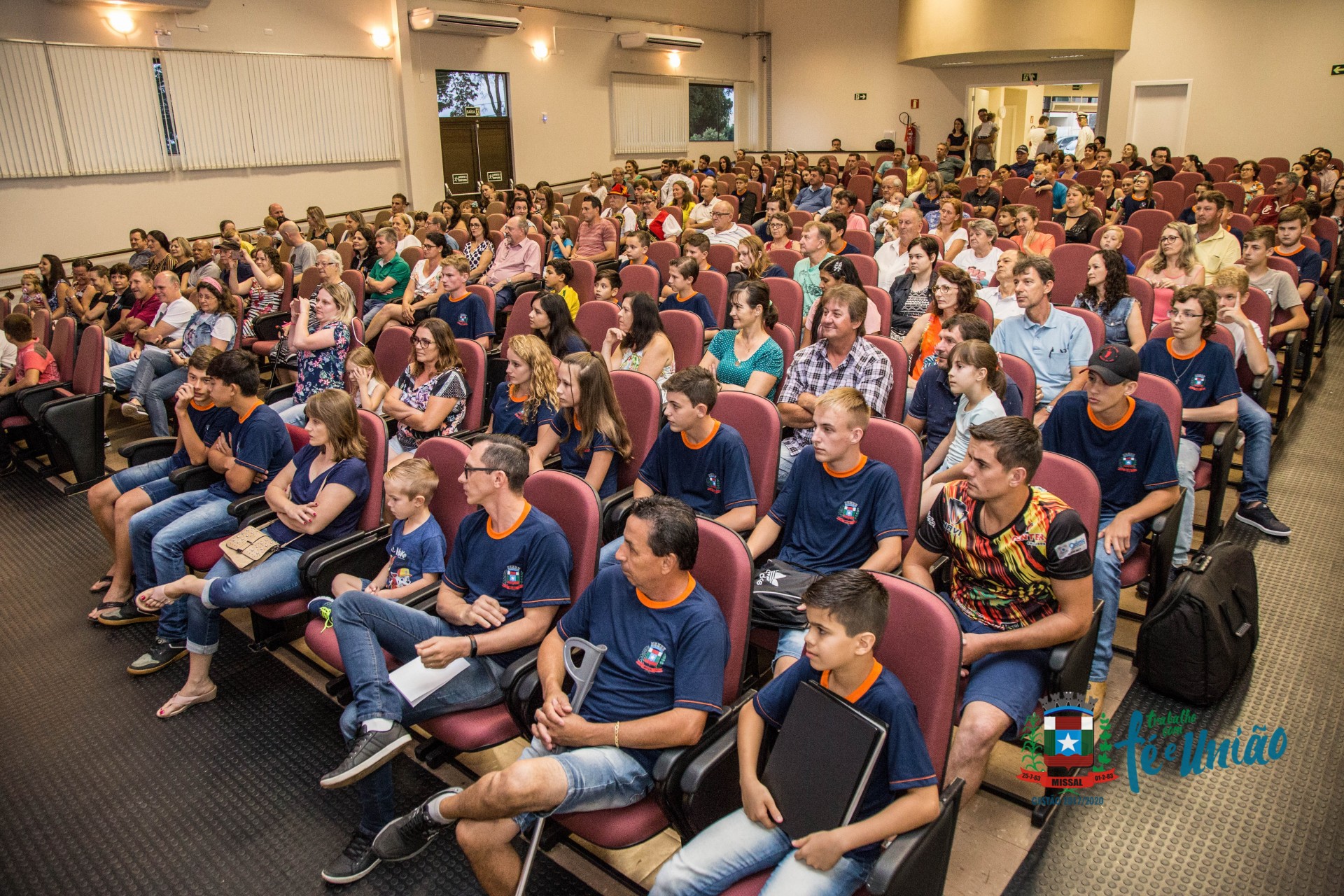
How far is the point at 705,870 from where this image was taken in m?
1.80

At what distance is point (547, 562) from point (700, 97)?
1613 centimetres

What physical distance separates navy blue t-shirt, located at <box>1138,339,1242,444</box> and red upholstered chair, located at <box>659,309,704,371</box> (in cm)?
215

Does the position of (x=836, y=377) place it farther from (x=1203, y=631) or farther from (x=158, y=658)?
(x=158, y=658)

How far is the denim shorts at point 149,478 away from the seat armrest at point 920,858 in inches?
132

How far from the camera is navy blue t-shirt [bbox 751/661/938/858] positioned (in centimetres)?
171

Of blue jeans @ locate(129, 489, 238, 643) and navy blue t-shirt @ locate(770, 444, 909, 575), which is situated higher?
navy blue t-shirt @ locate(770, 444, 909, 575)

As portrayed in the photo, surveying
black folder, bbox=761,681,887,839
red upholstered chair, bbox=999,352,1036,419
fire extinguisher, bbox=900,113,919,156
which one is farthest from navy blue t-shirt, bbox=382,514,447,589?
fire extinguisher, bbox=900,113,919,156

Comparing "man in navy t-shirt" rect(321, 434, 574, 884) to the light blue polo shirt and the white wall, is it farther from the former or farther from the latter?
A: the white wall

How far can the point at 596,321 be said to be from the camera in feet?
16.1

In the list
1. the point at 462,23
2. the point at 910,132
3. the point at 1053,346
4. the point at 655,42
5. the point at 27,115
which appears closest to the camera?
the point at 1053,346

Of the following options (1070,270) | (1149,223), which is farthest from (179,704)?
(1149,223)

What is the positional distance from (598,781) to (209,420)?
2.55 meters

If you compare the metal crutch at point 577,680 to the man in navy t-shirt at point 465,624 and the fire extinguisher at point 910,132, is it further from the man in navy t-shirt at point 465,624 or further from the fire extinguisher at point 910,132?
the fire extinguisher at point 910,132

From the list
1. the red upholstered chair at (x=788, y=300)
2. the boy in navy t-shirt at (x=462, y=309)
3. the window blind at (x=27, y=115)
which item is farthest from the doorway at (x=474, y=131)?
the red upholstered chair at (x=788, y=300)
